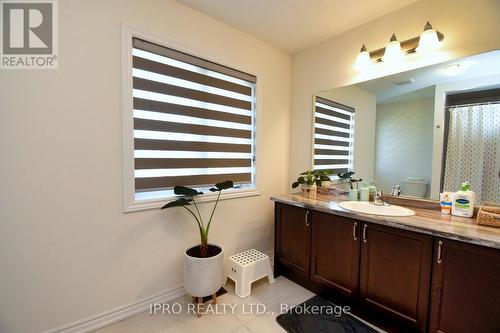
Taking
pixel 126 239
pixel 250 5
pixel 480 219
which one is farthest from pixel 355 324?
pixel 250 5

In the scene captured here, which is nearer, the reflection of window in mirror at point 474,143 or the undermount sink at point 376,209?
the reflection of window in mirror at point 474,143

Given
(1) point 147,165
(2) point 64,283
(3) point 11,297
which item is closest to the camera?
(3) point 11,297

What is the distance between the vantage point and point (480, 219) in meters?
1.33

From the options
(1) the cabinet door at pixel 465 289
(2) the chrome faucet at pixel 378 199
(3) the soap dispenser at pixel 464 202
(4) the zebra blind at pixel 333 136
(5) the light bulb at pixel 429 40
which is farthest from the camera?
(4) the zebra blind at pixel 333 136

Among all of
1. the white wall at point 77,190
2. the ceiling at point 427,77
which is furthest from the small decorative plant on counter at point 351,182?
the white wall at point 77,190

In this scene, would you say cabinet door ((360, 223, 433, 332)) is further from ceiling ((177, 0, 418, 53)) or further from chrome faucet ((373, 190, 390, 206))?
ceiling ((177, 0, 418, 53))

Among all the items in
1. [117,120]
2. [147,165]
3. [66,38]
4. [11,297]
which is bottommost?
[11,297]

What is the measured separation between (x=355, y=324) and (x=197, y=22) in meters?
2.82

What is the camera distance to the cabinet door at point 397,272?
1.31 metres

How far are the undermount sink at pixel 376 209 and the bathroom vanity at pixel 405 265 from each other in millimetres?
84

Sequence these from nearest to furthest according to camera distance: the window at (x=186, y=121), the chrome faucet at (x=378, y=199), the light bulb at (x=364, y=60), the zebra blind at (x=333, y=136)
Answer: the window at (x=186, y=121)
the chrome faucet at (x=378, y=199)
the light bulb at (x=364, y=60)
the zebra blind at (x=333, y=136)

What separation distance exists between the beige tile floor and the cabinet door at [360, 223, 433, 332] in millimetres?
653

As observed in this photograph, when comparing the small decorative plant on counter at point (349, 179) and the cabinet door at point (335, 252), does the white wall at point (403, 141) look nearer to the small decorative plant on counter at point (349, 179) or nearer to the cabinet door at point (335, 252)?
the small decorative plant on counter at point (349, 179)

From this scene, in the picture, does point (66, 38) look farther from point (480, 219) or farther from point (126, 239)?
point (480, 219)
